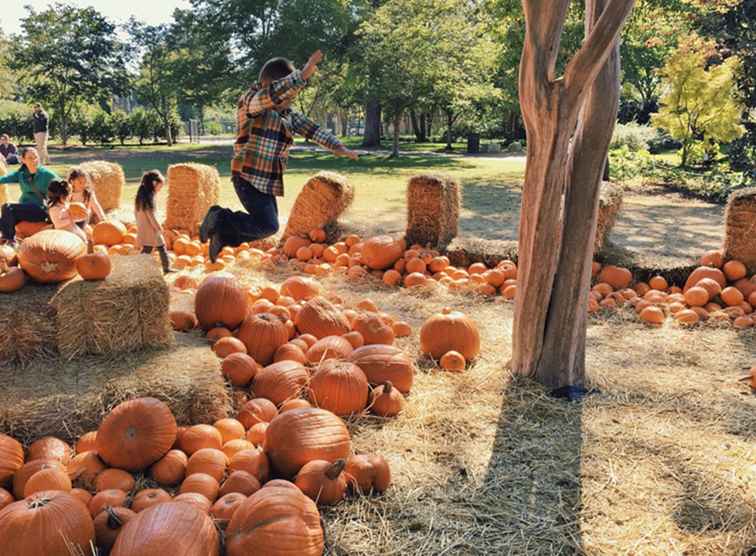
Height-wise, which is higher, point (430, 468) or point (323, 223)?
point (323, 223)

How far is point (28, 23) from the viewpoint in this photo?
1387 inches

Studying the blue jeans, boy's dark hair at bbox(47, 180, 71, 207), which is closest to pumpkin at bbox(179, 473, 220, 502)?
the blue jeans

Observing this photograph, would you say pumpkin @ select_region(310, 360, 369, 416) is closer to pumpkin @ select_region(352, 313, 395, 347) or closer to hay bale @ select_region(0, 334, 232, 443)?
hay bale @ select_region(0, 334, 232, 443)

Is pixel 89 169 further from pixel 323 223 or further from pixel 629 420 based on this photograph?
pixel 629 420

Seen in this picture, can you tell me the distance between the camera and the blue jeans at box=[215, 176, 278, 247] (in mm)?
5570

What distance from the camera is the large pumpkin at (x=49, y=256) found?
3.74 metres

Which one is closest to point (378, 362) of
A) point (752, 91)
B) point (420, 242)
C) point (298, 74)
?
point (298, 74)

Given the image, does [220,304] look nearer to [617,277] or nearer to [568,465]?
[568,465]

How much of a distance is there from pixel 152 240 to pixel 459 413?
494cm

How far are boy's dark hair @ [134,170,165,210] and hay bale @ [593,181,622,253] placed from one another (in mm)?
5130

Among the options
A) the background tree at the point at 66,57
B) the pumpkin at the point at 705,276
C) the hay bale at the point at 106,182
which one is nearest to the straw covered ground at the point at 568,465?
the pumpkin at the point at 705,276

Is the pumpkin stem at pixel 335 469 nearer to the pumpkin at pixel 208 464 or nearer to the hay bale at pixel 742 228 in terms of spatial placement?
the pumpkin at pixel 208 464

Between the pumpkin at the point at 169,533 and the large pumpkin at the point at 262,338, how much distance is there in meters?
2.01

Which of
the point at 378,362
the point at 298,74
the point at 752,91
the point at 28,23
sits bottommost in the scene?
the point at 378,362
